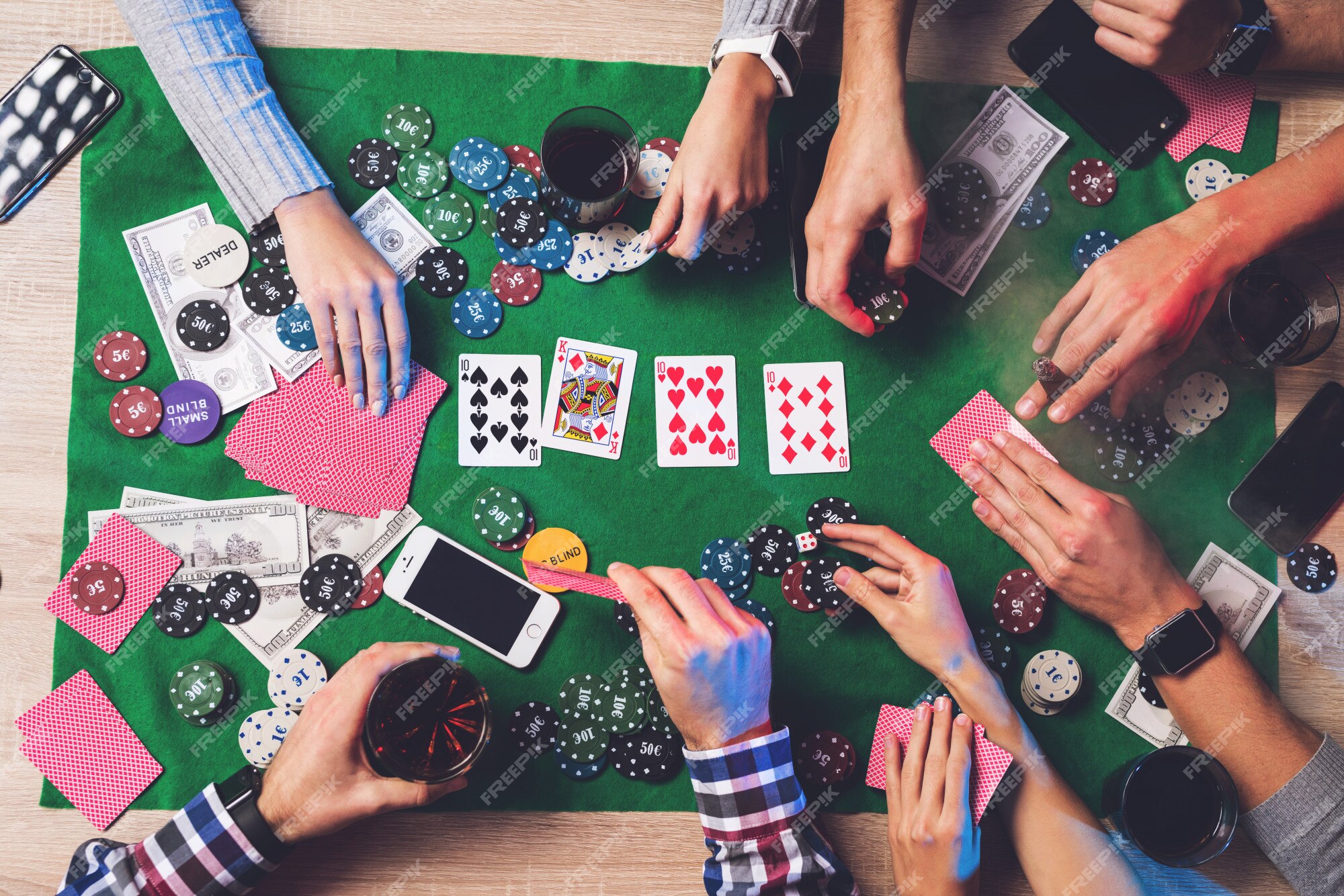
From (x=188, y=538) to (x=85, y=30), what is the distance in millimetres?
1344

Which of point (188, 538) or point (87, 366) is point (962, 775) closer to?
point (188, 538)

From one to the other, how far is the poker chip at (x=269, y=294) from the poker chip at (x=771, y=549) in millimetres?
1352

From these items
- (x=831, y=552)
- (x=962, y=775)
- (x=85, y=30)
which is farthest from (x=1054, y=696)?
(x=85, y=30)

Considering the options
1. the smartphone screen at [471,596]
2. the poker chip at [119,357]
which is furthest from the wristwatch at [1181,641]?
the poker chip at [119,357]

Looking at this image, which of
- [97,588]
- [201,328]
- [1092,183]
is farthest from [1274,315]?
[97,588]

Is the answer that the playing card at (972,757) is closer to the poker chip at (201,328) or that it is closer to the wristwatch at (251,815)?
the wristwatch at (251,815)

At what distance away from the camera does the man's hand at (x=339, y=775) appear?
70.2 inches

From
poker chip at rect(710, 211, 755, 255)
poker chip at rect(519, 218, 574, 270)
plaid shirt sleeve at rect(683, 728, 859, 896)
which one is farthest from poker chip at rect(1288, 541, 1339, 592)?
poker chip at rect(519, 218, 574, 270)

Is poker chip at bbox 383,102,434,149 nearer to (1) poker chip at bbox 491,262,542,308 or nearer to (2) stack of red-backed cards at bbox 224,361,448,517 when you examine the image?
(1) poker chip at bbox 491,262,542,308

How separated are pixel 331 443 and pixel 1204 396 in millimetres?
2324

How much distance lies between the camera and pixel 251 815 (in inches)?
71.9

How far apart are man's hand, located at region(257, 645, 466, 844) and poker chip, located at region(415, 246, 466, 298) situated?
0.92 meters

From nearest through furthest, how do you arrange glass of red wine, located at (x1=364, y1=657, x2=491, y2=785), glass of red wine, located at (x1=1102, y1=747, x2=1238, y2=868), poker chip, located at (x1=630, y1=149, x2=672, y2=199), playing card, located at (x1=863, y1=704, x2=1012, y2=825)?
1. glass of red wine, located at (x1=364, y1=657, x2=491, y2=785)
2. glass of red wine, located at (x1=1102, y1=747, x2=1238, y2=868)
3. playing card, located at (x1=863, y1=704, x2=1012, y2=825)
4. poker chip, located at (x1=630, y1=149, x2=672, y2=199)

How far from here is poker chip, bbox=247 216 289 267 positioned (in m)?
2.14
